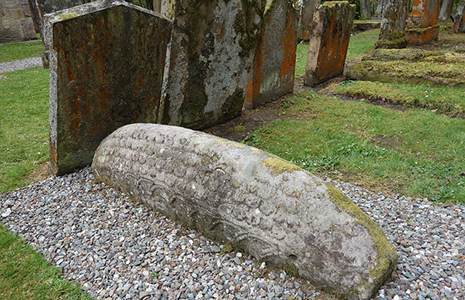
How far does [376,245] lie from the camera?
220 centimetres

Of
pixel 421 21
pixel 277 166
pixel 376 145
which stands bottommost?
pixel 376 145

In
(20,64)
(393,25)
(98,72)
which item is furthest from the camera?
(20,64)

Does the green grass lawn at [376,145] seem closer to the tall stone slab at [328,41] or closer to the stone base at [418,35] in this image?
the tall stone slab at [328,41]

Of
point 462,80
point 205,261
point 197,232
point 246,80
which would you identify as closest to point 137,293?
point 205,261

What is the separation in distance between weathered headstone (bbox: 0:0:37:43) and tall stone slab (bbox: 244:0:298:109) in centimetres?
1451

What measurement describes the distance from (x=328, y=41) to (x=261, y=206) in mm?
7038

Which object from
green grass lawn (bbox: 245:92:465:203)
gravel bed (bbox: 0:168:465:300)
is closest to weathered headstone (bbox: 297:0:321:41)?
green grass lawn (bbox: 245:92:465:203)

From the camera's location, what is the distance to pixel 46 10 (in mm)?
9555

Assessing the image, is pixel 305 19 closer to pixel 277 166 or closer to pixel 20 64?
pixel 20 64

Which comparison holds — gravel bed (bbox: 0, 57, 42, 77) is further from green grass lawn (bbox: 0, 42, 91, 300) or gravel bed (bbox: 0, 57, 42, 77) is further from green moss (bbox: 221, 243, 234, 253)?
green moss (bbox: 221, 243, 234, 253)

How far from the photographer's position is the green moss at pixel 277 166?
8.52 ft

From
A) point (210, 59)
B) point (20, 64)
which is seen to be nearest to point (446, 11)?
point (210, 59)

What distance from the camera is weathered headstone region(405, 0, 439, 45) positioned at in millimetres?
Result: 12039

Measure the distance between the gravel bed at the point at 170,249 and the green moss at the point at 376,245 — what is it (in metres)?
0.14
